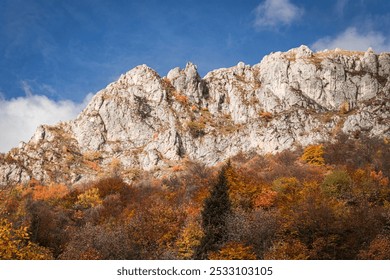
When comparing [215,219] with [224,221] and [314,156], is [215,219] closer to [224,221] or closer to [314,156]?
[224,221]

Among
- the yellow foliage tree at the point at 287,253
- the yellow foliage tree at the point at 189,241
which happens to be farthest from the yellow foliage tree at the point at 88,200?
the yellow foliage tree at the point at 287,253

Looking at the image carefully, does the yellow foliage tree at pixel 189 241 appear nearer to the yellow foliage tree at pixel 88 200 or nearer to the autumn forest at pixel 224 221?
the autumn forest at pixel 224 221

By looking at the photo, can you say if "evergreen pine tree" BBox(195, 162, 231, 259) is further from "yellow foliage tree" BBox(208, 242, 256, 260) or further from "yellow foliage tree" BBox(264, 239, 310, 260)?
"yellow foliage tree" BBox(264, 239, 310, 260)

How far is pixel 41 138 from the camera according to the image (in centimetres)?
11781

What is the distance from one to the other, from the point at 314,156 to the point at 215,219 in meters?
56.2

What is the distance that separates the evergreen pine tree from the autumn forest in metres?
0.09

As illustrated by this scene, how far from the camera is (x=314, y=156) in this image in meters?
84.8

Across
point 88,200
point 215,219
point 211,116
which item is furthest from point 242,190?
point 211,116

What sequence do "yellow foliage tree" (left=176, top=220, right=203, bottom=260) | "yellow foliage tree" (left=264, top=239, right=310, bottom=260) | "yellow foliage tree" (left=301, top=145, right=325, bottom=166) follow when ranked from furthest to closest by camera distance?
"yellow foliage tree" (left=301, top=145, right=325, bottom=166) < "yellow foliage tree" (left=176, top=220, right=203, bottom=260) < "yellow foliage tree" (left=264, top=239, right=310, bottom=260)

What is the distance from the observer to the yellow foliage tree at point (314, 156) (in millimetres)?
82194

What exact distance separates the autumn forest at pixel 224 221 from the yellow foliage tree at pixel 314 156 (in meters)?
6.41

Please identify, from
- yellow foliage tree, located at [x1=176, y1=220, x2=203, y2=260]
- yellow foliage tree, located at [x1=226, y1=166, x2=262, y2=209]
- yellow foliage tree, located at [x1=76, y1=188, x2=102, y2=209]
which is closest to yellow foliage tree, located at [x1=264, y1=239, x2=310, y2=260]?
yellow foliage tree, located at [x1=176, y1=220, x2=203, y2=260]

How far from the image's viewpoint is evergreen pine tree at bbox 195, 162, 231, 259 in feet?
104

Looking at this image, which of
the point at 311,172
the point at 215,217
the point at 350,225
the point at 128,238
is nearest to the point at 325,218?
the point at 350,225
